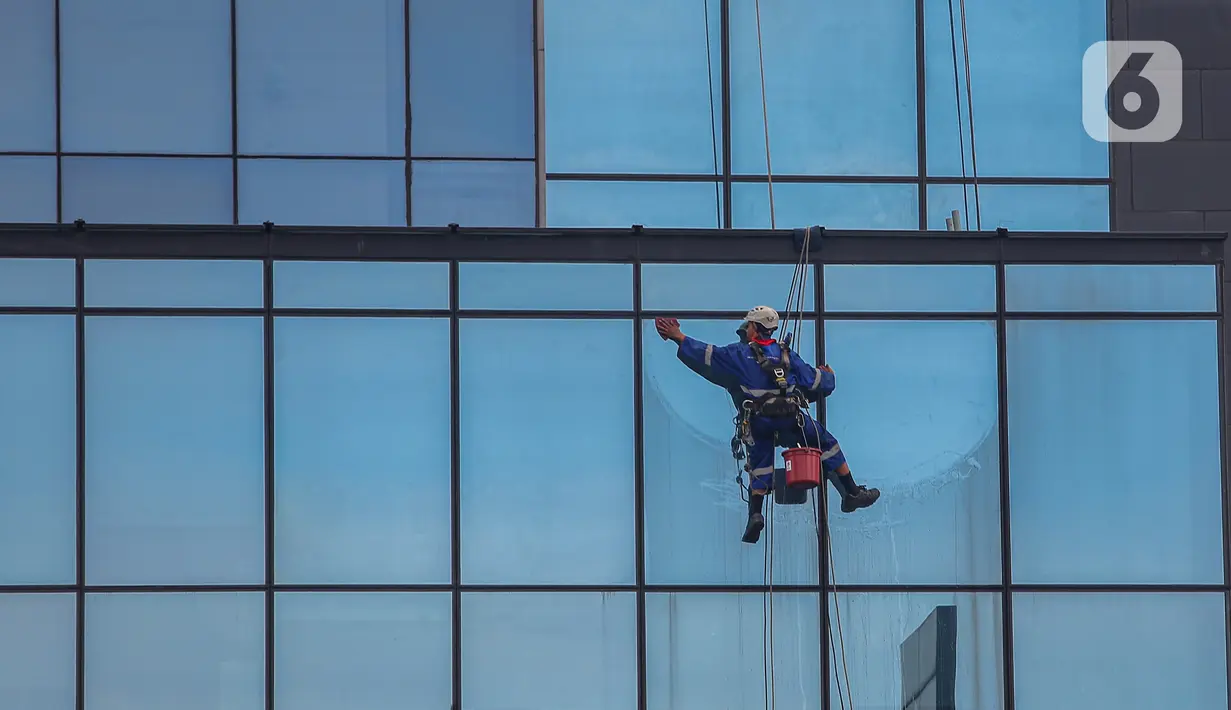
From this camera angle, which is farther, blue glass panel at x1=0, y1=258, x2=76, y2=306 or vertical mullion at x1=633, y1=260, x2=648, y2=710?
blue glass panel at x1=0, y1=258, x2=76, y2=306

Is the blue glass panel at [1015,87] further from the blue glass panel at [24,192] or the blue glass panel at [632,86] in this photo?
the blue glass panel at [24,192]

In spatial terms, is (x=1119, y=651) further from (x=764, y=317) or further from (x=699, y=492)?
(x=764, y=317)

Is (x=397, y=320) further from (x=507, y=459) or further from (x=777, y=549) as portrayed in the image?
(x=777, y=549)

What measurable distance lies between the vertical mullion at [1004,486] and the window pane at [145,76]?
773 centimetres

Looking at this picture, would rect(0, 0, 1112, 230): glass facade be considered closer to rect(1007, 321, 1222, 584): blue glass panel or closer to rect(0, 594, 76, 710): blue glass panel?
rect(1007, 321, 1222, 584): blue glass panel

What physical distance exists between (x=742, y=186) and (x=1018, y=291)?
3.02 metres

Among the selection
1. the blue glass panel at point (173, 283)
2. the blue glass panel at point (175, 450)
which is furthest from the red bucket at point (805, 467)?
the blue glass panel at point (173, 283)

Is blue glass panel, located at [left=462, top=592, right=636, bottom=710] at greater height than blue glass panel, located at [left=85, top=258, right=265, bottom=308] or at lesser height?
lesser

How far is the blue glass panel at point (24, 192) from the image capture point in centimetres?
1738

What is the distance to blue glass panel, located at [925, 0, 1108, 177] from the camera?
1784 centimetres

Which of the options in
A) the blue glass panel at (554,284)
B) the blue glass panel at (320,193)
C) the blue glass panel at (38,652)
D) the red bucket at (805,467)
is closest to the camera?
the red bucket at (805,467)

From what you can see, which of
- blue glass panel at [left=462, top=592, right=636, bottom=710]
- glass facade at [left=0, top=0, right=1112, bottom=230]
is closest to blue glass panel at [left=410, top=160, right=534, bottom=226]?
glass facade at [left=0, top=0, right=1112, bottom=230]

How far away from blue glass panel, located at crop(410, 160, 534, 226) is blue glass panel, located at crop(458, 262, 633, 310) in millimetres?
1638

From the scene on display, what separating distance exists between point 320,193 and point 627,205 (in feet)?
10.1
